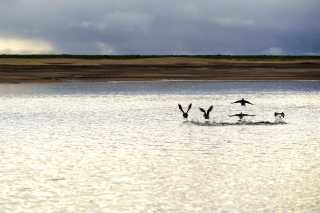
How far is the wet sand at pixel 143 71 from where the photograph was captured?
57.9 meters

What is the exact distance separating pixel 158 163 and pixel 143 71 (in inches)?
2068

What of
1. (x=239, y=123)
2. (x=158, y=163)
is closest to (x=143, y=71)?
(x=239, y=123)

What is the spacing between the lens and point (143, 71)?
64.6 meters

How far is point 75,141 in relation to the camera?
16.3m

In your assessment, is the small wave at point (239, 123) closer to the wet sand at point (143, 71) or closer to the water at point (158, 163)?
the water at point (158, 163)

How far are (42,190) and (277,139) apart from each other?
899 centimetres

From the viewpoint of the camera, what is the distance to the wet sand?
5788 centimetres

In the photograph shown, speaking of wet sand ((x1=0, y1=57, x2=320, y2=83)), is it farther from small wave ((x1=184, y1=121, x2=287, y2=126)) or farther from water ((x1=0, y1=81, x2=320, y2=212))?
small wave ((x1=184, y1=121, x2=287, y2=126))

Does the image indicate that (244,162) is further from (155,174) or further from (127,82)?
(127,82)

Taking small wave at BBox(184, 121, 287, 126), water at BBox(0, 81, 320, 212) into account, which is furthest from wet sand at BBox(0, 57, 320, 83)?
small wave at BBox(184, 121, 287, 126)

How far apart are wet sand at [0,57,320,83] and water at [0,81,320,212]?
1326 inches

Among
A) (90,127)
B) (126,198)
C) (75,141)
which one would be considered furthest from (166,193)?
(90,127)

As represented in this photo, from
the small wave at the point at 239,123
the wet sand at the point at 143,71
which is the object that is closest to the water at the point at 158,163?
the small wave at the point at 239,123

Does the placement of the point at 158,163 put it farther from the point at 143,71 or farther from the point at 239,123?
the point at 143,71
